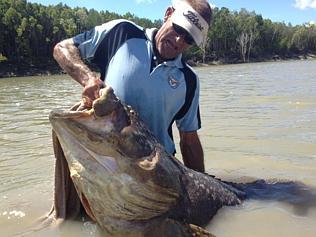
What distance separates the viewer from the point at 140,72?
396 cm

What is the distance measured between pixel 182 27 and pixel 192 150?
1227 mm

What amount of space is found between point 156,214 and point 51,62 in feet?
204

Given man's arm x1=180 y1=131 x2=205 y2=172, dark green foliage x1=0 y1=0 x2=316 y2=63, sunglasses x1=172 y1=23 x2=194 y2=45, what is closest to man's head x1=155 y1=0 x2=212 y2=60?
sunglasses x1=172 y1=23 x2=194 y2=45

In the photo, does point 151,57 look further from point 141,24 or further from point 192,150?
point 141,24

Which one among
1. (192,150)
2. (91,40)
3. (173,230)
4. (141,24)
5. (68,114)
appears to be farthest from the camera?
(141,24)

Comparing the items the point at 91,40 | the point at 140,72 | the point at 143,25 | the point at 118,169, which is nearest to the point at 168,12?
the point at 140,72

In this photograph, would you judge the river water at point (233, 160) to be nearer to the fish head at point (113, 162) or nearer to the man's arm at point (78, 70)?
the fish head at point (113, 162)

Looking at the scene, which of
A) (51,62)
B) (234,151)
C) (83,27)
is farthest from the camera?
(83,27)

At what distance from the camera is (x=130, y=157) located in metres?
3.06

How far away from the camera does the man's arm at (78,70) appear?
3068mm

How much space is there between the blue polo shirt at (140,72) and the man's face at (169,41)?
6 cm

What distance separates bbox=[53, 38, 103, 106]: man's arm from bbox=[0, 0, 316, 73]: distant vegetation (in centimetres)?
5738

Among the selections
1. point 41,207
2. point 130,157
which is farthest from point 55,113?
point 41,207

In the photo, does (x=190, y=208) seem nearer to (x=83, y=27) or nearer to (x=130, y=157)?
(x=130, y=157)
